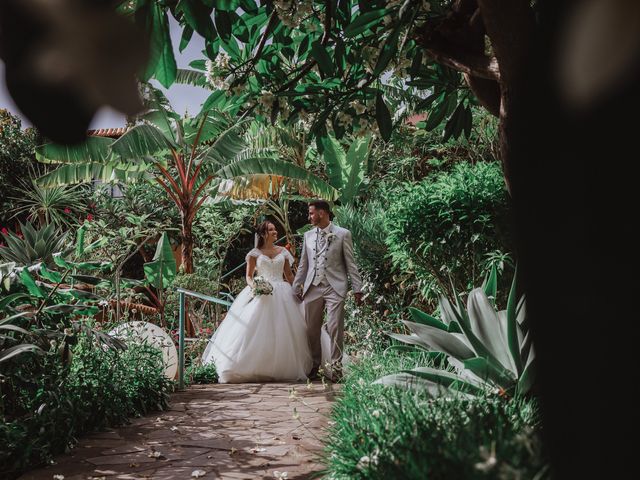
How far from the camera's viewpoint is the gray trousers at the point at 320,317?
6719 millimetres

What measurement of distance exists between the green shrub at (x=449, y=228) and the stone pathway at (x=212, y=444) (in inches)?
59.9

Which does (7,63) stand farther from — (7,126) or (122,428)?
(122,428)

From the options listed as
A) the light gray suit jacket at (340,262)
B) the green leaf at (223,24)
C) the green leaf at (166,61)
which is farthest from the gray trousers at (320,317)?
the green leaf at (166,61)

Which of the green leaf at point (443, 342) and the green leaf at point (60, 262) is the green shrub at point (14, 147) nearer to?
the green leaf at point (443, 342)

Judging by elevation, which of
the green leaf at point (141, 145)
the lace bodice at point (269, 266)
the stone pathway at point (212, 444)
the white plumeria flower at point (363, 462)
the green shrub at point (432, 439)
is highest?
the green leaf at point (141, 145)

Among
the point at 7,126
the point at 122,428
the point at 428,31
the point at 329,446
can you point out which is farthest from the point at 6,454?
the point at 7,126

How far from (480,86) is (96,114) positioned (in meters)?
2.85

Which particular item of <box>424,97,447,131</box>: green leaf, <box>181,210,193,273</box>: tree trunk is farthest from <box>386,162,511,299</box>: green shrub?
<box>181,210,193,273</box>: tree trunk

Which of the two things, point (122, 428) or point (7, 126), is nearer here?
point (7, 126)

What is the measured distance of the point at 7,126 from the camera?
0.32 meters

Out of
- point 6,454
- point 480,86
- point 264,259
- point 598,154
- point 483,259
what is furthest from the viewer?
point 264,259

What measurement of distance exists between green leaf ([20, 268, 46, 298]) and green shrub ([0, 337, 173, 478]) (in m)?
0.40

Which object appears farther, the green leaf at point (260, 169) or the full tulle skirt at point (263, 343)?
the green leaf at point (260, 169)

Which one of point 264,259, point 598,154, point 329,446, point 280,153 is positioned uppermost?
point 280,153
